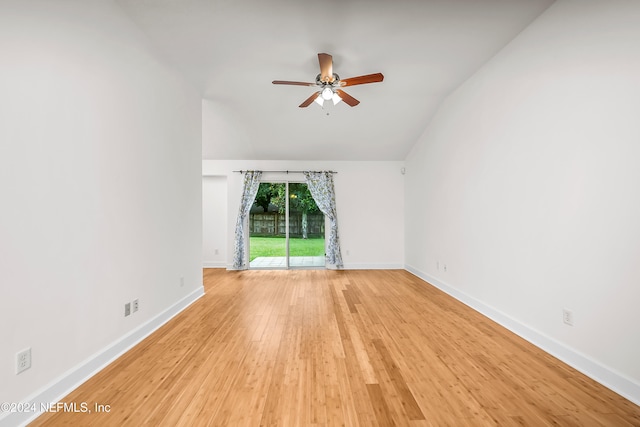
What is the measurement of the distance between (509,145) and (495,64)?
1008mm

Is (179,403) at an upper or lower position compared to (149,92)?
lower

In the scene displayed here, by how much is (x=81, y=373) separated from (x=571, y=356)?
12.2 feet

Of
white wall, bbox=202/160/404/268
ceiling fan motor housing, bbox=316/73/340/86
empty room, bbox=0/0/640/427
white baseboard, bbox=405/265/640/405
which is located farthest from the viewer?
white wall, bbox=202/160/404/268

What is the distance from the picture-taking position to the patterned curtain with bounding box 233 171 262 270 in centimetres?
602

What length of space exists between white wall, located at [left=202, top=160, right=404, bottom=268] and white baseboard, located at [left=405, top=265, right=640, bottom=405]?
2723 millimetres

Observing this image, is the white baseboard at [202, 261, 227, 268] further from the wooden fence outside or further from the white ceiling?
the white ceiling

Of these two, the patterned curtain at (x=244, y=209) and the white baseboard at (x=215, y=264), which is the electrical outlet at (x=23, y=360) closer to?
the patterned curtain at (x=244, y=209)

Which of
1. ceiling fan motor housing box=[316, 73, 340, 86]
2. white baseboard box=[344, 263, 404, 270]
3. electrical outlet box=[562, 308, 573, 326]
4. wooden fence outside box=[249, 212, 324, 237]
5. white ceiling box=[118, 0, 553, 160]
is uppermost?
white ceiling box=[118, 0, 553, 160]

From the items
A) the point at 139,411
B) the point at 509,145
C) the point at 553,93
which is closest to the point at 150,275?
the point at 139,411

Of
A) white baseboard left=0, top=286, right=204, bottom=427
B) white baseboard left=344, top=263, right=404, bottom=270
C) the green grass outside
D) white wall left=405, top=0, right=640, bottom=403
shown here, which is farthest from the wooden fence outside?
white wall left=405, top=0, right=640, bottom=403

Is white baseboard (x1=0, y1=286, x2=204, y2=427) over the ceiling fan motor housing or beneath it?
beneath

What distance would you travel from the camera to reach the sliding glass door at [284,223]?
20.7 feet

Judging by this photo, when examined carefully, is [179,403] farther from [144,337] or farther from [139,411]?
[144,337]

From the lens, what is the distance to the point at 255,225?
6.34 meters
